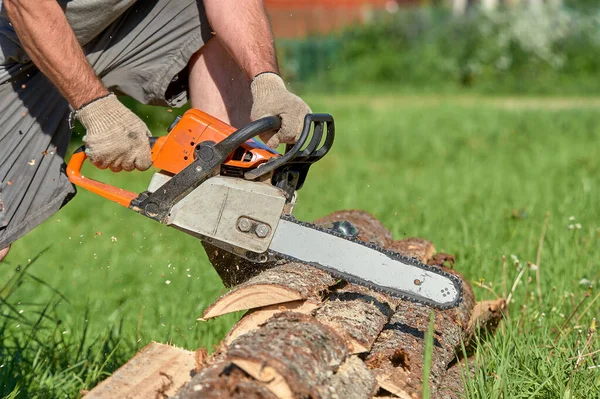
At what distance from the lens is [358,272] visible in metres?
3.04

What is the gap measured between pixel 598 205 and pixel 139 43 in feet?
13.1

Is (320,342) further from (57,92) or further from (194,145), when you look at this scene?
(57,92)

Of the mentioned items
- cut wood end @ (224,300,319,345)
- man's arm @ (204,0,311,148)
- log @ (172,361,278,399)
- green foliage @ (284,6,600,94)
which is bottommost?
green foliage @ (284,6,600,94)

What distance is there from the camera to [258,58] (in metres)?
3.46

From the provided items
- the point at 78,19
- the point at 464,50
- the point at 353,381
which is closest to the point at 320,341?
the point at 353,381

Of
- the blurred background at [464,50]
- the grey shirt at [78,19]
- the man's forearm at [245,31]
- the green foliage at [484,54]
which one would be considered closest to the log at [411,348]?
the man's forearm at [245,31]

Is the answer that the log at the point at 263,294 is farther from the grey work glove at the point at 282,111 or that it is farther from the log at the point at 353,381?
the grey work glove at the point at 282,111

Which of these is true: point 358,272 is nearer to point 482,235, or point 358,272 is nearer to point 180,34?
point 180,34

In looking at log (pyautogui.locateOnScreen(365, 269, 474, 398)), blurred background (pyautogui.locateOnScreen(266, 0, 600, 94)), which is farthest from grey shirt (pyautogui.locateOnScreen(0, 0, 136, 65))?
blurred background (pyautogui.locateOnScreen(266, 0, 600, 94))

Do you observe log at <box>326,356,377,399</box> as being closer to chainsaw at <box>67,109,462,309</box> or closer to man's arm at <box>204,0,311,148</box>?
chainsaw at <box>67,109,462,309</box>

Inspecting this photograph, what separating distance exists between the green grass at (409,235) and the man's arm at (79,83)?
0.92 m

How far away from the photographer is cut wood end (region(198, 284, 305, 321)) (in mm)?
2977

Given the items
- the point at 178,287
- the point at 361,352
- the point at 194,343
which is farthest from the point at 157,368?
the point at 178,287

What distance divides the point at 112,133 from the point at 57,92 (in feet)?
2.30
